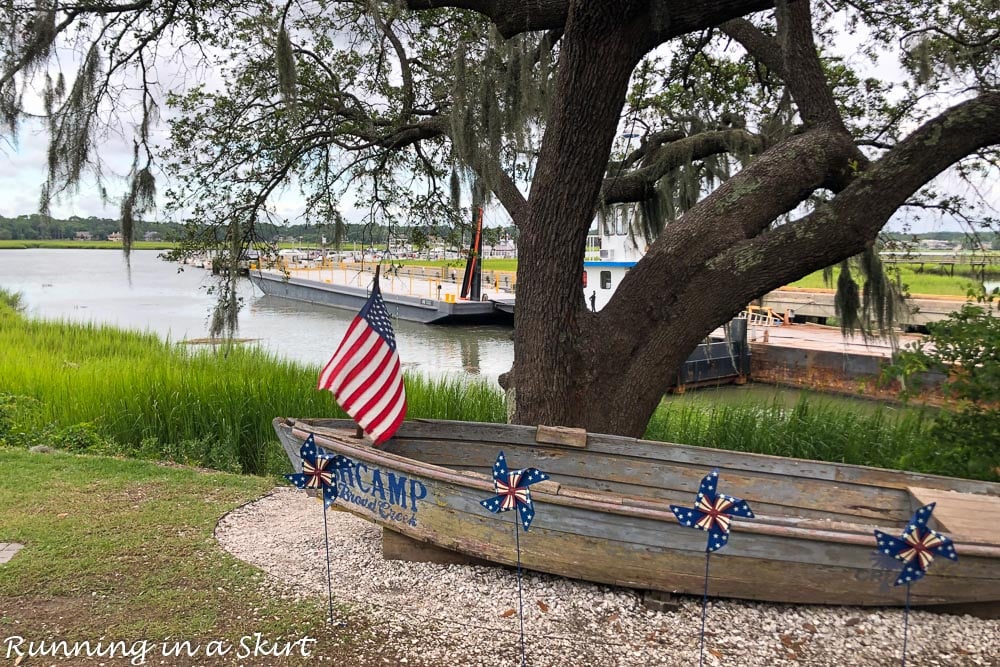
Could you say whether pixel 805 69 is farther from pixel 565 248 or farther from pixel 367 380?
pixel 367 380

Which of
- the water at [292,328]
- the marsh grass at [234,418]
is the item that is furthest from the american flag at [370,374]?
the water at [292,328]

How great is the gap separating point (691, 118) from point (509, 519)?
5.00 m

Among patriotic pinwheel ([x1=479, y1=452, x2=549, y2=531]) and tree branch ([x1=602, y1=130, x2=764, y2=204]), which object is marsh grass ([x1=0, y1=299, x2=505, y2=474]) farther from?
patriotic pinwheel ([x1=479, y1=452, x2=549, y2=531])

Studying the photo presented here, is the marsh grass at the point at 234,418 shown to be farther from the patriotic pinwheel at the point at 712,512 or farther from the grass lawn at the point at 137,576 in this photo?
the patriotic pinwheel at the point at 712,512

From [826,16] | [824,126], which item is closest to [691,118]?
[826,16]

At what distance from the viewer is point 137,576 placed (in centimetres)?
366

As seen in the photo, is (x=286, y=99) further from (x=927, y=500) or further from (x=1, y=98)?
(x=927, y=500)

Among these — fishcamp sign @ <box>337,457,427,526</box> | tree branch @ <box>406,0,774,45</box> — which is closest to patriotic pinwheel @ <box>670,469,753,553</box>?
fishcamp sign @ <box>337,457,427,526</box>

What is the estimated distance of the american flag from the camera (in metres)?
3.92

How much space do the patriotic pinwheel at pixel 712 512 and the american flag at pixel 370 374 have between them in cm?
187

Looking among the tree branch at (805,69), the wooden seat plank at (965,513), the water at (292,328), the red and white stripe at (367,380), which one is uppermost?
the tree branch at (805,69)

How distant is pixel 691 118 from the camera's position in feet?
23.0

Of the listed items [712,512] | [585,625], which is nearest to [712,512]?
[712,512]

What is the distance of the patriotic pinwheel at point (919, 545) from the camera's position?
2520mm
